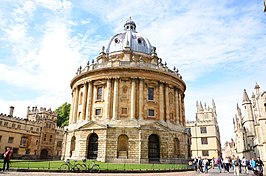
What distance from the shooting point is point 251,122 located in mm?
54656

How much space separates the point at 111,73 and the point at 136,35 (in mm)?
14898

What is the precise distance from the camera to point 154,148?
32625 mm

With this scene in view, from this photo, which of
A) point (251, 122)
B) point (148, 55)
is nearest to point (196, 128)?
point (251, 122)

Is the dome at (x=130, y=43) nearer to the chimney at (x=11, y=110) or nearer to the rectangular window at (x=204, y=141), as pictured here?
the chimney at (x=11, y=110)

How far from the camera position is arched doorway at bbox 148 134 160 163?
32.1 metres

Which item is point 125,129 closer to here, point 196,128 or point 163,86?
point 163,86

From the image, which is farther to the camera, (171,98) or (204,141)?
(204,141)

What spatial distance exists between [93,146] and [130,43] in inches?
856

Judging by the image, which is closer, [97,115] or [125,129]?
[125,129]

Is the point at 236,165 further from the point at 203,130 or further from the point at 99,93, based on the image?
the point at 203,130

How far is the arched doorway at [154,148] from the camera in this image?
32094 mm

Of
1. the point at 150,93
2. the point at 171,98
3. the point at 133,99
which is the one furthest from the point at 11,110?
the point at 171,98

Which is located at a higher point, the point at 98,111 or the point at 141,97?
the point at 141,97

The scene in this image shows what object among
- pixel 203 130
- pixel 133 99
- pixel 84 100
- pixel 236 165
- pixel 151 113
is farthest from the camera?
pixel 203 130
